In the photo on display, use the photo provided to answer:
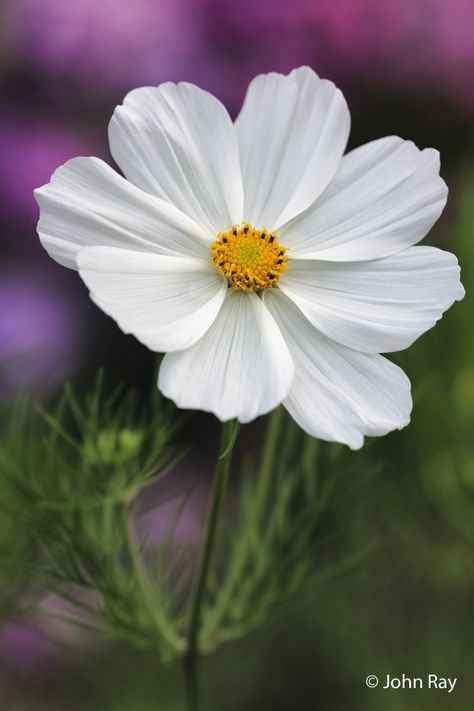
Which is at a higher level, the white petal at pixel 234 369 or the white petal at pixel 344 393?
the white petal at pixel 234 369

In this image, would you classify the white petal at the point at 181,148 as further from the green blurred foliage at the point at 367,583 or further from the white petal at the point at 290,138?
the green blurred foliage at the point at 367,583

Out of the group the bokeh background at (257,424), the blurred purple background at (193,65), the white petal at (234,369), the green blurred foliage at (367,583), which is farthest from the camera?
the blurred purple background at (193,65)

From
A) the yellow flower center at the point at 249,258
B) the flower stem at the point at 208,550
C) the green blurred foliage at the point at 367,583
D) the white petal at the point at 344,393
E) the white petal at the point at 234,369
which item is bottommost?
the green blurred foliage at the point at 367,583

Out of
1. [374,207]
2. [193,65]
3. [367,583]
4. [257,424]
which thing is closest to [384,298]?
[374,207]

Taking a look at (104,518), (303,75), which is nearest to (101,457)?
(104,518)

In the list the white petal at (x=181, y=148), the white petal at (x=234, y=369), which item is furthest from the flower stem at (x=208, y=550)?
the white petal at (x=181, y=148)

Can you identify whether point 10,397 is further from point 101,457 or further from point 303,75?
point 303,75
